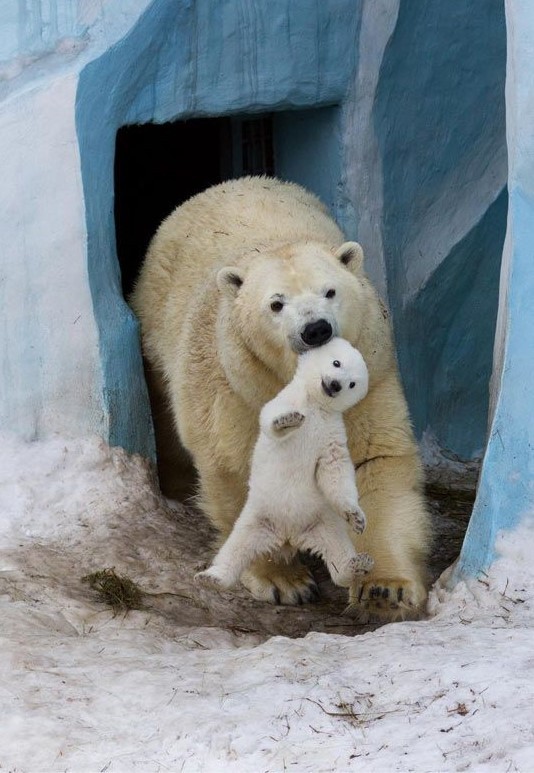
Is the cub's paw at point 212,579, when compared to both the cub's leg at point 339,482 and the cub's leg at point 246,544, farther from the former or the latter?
the cub's leg at point 339,482

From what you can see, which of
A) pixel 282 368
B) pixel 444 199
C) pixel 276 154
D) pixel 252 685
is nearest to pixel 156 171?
pixel 276 154

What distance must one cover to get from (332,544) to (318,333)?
704 mm

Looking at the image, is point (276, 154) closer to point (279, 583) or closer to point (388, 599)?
point (279, 583)

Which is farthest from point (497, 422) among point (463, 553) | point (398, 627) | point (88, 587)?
point (88, 587)

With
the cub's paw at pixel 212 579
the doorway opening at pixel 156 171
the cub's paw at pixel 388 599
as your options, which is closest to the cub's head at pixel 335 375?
the cub's paw at pixel 212 579

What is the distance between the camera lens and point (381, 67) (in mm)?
6234

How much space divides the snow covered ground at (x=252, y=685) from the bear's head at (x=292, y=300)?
0.96 meters

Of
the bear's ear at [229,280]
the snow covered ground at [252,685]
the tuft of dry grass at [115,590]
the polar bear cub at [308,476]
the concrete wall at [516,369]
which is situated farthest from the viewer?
the bear's ear at [229,280]

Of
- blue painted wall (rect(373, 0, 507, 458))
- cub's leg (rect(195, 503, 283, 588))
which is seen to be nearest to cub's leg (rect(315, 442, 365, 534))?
cub's leg (rect(195, 503, 283, 588))

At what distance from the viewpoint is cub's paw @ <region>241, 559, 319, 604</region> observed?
4.91 metres

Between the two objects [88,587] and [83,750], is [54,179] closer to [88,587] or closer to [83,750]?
[88,587]

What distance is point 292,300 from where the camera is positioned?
14.7 ft

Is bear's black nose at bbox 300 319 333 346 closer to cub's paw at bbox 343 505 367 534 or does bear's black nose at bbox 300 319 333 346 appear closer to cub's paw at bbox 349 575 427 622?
cub's paw at bbox 343 505 367 534

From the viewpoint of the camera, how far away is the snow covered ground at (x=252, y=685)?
3078mm
